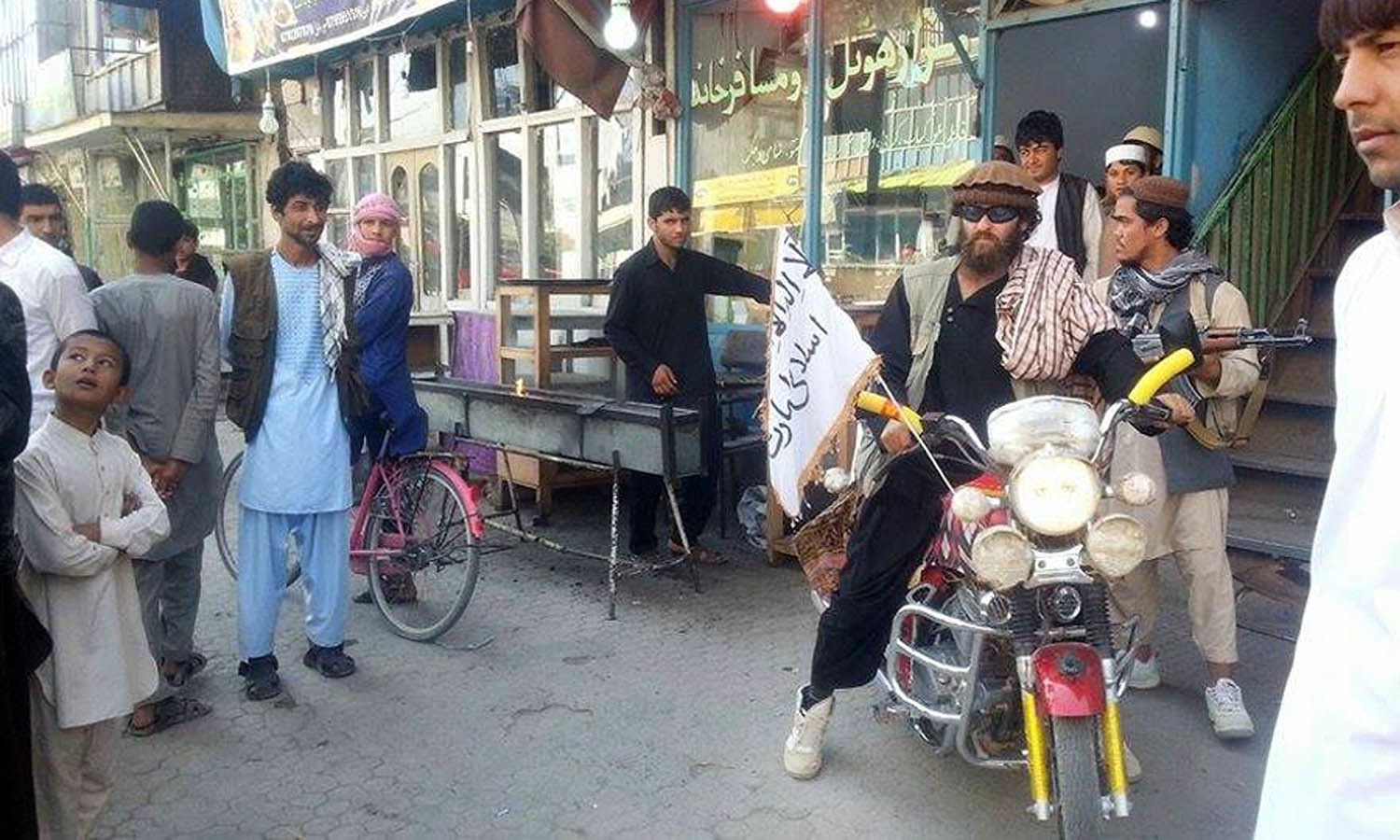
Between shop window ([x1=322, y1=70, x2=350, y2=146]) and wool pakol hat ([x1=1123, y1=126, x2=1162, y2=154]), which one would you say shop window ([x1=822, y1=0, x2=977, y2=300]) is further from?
shop window ([x1=322, y1=70, x2=350, y2=146])

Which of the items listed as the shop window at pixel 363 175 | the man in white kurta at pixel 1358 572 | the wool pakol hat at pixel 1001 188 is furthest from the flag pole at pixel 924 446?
the shop window at pixel 363 175

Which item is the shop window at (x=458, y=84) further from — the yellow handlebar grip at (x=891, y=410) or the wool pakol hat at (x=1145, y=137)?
the yellow handlebar grip at (x=891, y=410)

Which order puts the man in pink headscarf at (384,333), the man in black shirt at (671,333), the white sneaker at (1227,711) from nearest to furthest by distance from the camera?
the white sneaker at (1227,711) < the man in pink headscarf at (384,333) < the man in black shirt at (671,333)

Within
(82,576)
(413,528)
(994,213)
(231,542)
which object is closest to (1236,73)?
(994,213)

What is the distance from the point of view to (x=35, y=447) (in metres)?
3.06

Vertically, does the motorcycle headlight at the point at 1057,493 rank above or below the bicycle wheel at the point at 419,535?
above

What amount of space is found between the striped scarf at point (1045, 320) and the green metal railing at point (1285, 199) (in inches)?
107

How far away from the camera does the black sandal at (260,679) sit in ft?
14.3

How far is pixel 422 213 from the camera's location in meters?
11.3

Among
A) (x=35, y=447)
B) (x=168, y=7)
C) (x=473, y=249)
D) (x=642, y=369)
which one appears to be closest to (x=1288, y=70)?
(x=642, y=369)

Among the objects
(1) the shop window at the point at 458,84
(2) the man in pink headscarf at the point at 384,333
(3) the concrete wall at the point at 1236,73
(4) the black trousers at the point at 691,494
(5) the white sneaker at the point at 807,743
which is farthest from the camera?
(1) the shop window at the point at 458,84

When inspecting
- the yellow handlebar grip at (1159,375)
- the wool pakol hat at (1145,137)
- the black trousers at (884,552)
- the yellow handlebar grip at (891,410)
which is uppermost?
the wool pakol hat at (1145,137)

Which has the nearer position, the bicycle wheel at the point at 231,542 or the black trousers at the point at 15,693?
the black trousers at the point at 15,693

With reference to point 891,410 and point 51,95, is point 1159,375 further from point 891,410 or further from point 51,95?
point 51,95
